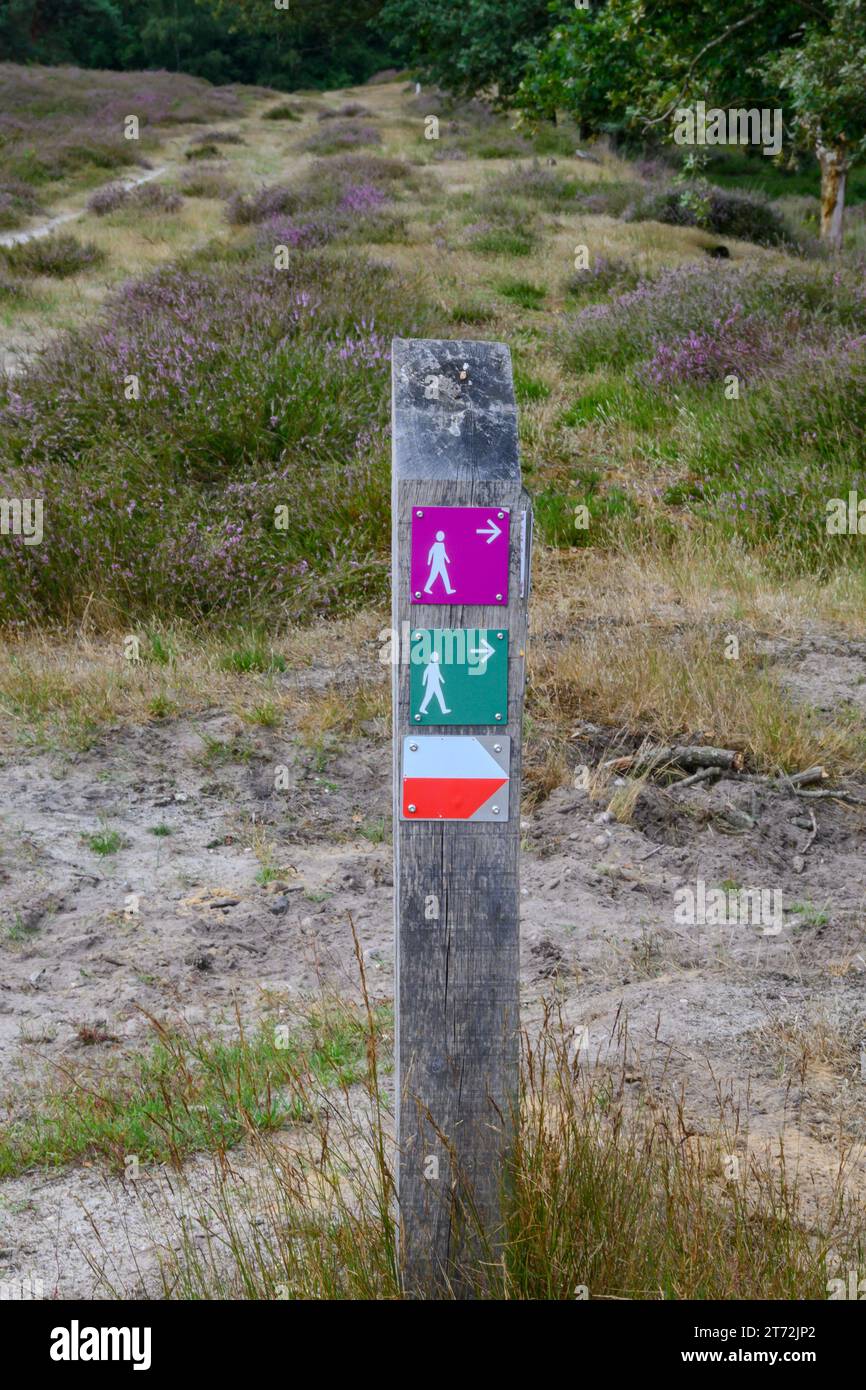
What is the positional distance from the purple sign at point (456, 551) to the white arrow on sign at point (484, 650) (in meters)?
0.08

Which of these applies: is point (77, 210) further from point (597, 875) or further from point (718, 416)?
point (597, 875)

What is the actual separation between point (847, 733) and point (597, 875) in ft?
5.14

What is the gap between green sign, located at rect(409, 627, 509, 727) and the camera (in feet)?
7.20

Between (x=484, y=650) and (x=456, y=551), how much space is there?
7.2 inches

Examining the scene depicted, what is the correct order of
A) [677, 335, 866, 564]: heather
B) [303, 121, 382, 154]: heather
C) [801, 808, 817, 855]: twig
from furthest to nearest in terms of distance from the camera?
1. [303, 121, 382, 154]: heather
2. [677, 335, 866, 564]: heather
3. [801, 808, 817, 855]: twig

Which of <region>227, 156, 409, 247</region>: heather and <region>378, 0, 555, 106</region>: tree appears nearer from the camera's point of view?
<region>227, 156, 409, 247</region>: heather

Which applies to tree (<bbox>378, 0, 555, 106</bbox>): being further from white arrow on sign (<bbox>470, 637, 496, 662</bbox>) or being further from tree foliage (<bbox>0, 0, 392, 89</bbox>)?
white arrow on sign (<bbox>470, 637, 496, 662</bbox>)

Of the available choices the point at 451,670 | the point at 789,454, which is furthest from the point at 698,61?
the point at 451,670

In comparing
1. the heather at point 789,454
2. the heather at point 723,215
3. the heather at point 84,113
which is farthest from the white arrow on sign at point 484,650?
the heather at point 84,113

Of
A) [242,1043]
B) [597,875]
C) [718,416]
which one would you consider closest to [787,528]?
[718,416]

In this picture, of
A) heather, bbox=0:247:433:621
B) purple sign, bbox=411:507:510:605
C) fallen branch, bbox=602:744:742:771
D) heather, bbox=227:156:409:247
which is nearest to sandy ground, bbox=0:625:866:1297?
fallen branch, bbox=602:744:742:771

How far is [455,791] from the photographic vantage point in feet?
7.29

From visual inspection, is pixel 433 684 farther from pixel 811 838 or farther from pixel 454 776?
pixel 811 838
